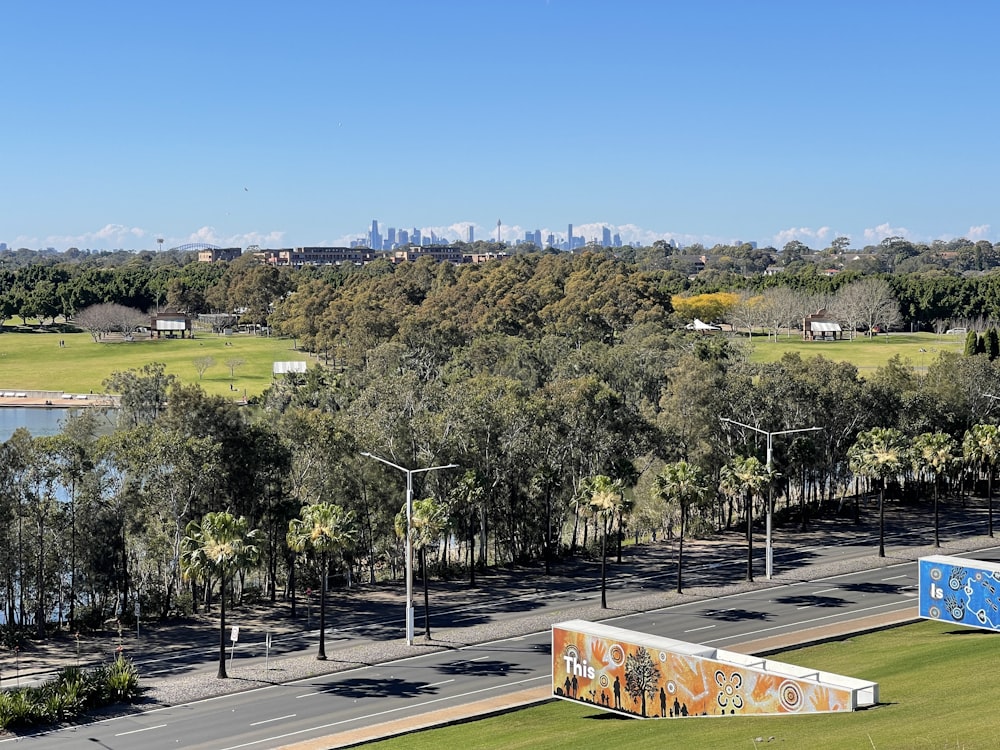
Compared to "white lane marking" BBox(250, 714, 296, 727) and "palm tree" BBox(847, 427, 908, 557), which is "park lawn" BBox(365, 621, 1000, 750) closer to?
"white lane marking" BBox(250, 714, 296, 727)

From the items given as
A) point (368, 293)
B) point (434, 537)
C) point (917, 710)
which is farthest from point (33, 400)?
point (917, 710)

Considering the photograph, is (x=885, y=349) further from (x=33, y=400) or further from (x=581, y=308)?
(x=33, y=400)

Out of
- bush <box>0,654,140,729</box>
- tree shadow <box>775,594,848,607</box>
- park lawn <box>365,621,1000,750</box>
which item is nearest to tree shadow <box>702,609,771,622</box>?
tree shadow <box>775,594,848,607</box>

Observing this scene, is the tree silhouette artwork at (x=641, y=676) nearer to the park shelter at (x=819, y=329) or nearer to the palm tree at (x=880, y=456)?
the palm tree at (x=880, y=456)

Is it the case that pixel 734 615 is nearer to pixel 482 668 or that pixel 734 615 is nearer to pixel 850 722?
pixel 482 668

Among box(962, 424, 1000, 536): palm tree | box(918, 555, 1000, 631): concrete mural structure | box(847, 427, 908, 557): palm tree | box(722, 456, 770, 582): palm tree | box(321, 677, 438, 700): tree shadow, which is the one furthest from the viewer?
box(962, 424, 1000, 536): palm tree

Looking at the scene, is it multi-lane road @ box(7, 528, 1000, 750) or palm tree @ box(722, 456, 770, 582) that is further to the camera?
palm tree @ box(722, 456, 770, 582)

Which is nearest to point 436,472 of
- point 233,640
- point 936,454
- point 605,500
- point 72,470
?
point 605,500

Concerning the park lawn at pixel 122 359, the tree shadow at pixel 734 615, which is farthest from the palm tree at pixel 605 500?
the park lawn at pixel 122 359
